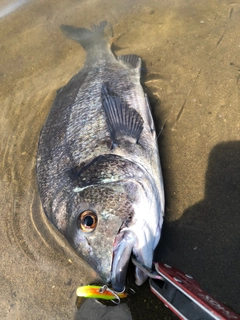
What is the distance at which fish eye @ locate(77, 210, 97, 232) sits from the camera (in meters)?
2.56

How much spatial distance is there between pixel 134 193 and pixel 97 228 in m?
0.48

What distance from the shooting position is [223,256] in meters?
2.93

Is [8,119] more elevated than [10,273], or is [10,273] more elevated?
[8,119]

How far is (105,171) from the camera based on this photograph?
292cm

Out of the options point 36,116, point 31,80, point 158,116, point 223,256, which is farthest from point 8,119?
point 223,256

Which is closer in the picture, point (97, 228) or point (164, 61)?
point (97, 228)

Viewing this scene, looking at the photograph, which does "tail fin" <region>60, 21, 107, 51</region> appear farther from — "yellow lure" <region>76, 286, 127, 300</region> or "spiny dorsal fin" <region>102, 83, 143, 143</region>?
"yellow lure" <region>76, 286, 127, 300</region>

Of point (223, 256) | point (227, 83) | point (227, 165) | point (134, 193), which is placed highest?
point (134, 193)

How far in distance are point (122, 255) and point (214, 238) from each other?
1026 mm

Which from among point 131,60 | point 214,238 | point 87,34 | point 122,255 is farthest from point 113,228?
point 87,34

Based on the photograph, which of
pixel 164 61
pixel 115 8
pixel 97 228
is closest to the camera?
pixel 97 228

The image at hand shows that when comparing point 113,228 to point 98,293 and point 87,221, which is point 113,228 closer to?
point 87,221

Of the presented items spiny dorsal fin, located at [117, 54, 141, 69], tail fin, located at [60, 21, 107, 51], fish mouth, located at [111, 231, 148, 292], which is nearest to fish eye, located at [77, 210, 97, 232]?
fish mouth, located at [111, 231, 148, 292]

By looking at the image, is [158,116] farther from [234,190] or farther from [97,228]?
[97,228]
